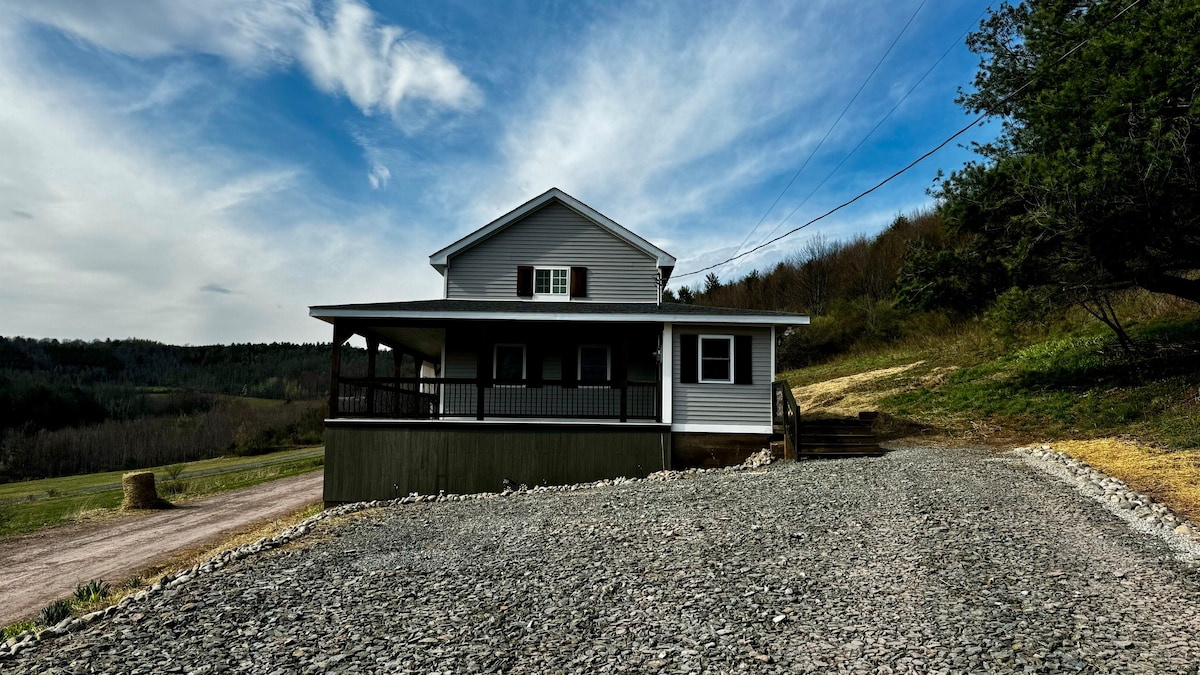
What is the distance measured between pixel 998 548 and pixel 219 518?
1759 cm

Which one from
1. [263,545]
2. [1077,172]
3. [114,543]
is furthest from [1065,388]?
[114,543]

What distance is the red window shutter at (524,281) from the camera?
16906mm

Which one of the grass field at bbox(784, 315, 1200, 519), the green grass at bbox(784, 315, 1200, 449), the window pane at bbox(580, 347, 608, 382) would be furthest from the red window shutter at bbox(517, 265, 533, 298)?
the green grass at bbox(784, 315, 1200, 449)

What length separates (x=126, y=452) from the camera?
52.9m

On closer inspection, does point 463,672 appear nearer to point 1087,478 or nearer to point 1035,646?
point 1035,646

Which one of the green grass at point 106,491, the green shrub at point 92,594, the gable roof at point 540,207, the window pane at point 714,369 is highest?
the gable roof at point 540,207

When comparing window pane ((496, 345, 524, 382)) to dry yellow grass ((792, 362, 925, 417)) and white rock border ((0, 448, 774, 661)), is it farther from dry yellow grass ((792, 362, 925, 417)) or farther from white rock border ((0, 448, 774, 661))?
dry yellow grass ((792, 362, 925, 417))

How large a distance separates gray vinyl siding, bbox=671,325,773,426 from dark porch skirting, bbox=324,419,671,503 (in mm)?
662

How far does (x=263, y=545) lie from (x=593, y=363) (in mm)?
8631

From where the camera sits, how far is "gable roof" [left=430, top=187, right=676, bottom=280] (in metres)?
16.7

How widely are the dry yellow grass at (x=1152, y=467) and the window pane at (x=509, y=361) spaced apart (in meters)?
11.0

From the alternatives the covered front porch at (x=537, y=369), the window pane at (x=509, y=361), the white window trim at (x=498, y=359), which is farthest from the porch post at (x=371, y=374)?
the window pane at (x=509, y=361)

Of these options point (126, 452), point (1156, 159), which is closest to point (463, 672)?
point (1156, 159)

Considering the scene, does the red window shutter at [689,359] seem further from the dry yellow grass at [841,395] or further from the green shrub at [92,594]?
the green shrub at [92,594]
